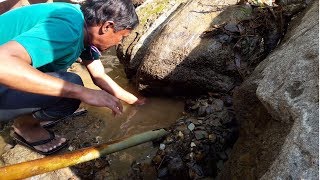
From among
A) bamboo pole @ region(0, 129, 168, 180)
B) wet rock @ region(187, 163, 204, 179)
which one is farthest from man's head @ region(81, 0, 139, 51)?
wet rock @ region(187, 163, 204, 179)

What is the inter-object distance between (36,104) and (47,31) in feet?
2.56

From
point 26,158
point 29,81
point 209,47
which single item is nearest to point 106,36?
point 29,81

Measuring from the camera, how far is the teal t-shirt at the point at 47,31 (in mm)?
2359

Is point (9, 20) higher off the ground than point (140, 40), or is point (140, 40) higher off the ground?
point (9, 20)

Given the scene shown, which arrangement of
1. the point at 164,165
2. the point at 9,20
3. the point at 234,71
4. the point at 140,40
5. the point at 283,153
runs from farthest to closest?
the point at 140,40
the point at 234,71
the point at 164,165
the point at 9,20
the point at 283,153

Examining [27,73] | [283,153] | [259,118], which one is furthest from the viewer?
[259,118]

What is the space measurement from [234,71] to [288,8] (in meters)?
0.96

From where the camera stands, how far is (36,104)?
2.92m

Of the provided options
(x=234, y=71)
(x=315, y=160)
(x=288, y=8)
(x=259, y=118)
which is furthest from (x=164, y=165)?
(x=288, y=8)

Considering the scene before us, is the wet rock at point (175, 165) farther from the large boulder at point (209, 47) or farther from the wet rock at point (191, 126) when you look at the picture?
the large boulder at point (209, 47)

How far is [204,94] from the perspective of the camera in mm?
3932

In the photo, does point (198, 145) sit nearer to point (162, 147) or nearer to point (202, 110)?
point (162, 147)

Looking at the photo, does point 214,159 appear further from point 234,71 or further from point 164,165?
point 234,71

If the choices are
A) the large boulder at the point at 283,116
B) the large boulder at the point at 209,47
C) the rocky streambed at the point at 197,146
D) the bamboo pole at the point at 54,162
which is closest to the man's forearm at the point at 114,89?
the large boulder at the point at 209,47
